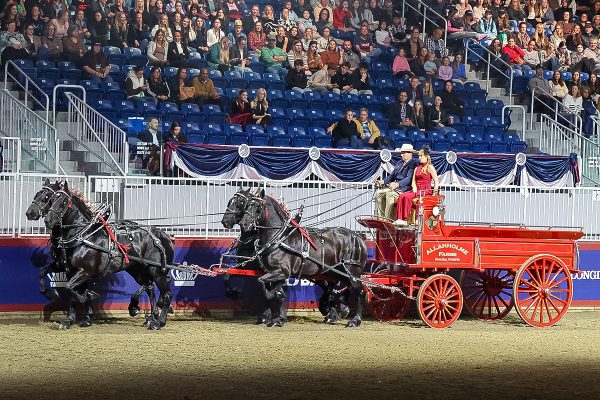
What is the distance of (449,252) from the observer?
16.3 m

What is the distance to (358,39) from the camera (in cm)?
2761

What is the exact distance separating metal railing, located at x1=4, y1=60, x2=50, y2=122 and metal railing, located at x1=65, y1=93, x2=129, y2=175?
0.52 meters

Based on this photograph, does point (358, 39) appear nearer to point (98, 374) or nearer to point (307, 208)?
point (307, 208)

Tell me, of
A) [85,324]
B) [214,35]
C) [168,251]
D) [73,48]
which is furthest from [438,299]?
[214,35]

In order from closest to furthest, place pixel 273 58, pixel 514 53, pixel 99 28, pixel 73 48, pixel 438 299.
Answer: pixel 438 299 < pixel 73 48 < pixel 99 28 < pixel 273 58 < pixel 514 53

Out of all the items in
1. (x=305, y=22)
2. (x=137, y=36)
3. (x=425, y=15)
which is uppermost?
(x=425, y=15)

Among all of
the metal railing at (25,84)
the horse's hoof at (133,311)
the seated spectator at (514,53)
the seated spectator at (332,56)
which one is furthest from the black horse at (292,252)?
the seated spectator at (514,53)

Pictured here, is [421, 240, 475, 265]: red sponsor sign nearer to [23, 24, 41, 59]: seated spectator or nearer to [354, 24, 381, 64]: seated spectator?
[23, 24, 41, 59]: seated spectator

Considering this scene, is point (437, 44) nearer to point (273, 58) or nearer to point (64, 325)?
point (273, 58)

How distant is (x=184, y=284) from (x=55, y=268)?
2426 millimetres

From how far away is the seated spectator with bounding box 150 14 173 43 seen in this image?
24438 mm

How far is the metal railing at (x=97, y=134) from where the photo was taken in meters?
20.0

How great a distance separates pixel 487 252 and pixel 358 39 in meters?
12.1

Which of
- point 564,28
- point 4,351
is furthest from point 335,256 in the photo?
point 564,28
